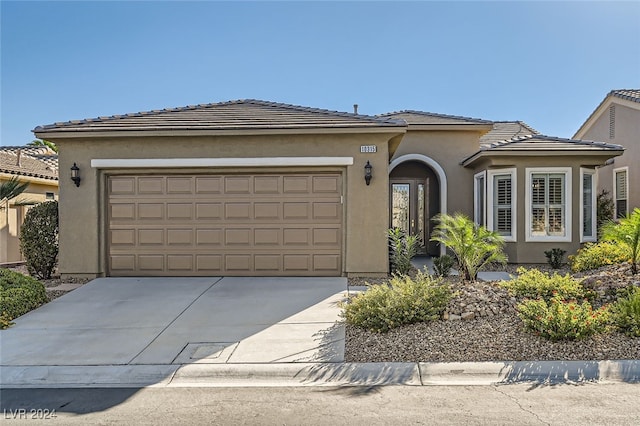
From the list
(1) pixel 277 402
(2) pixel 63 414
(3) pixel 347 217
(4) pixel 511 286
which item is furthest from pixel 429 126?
(2) pixel 63 414

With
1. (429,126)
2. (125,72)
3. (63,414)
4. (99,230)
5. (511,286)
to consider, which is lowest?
(63,414)

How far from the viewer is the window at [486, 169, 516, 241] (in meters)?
11.0

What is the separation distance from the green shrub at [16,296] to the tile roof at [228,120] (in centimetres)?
355

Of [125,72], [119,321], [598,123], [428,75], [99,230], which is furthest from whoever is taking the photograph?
[598,123]

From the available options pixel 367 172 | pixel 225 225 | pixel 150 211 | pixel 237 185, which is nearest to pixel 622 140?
pixel 367 172

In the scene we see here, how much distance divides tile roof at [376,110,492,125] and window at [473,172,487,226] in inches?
75.1

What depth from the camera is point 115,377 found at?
183 inches

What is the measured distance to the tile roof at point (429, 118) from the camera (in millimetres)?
12995

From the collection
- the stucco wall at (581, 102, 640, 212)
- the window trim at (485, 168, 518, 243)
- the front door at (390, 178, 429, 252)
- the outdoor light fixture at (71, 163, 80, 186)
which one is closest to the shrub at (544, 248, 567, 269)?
the window trim at (485, 168, 518, 243)

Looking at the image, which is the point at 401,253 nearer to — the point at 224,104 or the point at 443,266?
the point at 443,266

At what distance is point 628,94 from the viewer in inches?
589

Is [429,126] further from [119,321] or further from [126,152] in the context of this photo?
[119,321]

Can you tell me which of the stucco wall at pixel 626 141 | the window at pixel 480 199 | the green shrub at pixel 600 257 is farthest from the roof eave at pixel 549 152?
the stucco wall at pixel 626 141

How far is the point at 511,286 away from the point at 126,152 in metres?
8.62
